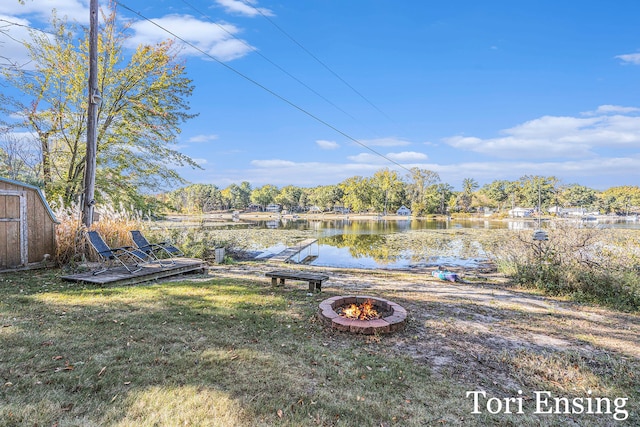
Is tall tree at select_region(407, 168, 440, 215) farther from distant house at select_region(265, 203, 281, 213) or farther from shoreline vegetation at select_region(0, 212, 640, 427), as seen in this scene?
shoreline vegetation at select_region(0, 212, 640, 427)

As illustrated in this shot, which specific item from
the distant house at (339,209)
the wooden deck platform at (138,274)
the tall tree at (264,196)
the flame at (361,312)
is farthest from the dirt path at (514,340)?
the tall tree at (264,196)

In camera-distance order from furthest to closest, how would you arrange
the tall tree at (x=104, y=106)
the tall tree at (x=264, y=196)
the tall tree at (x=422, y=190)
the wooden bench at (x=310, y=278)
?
the tall tree at (x=264, y=196) < the tall tree at (x=422, y=190) < the tall tree at (x=104, y=106) < the wooden bench at (x=310, y=278)

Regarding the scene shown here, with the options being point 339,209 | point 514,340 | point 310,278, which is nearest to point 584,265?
point 514,340

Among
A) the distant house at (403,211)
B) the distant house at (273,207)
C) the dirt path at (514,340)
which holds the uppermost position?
the distant house at (273,207)

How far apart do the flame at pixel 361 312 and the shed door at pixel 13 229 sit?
6.23 m

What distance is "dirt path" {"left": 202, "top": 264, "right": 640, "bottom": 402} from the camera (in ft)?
8.46

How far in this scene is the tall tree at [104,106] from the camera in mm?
8188

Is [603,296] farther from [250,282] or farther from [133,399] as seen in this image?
[133,399]

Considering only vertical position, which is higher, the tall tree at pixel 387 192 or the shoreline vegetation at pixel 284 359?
the tall tree at pixel 387 192

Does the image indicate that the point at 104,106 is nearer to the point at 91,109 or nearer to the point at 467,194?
the point at 91,109

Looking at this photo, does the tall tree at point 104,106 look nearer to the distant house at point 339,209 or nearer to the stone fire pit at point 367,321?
the stone fire pit at point 367,321

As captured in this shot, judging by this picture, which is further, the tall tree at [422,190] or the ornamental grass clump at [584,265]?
the tall tree at [422,190]

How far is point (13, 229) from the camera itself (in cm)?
564

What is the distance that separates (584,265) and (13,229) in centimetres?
1086
